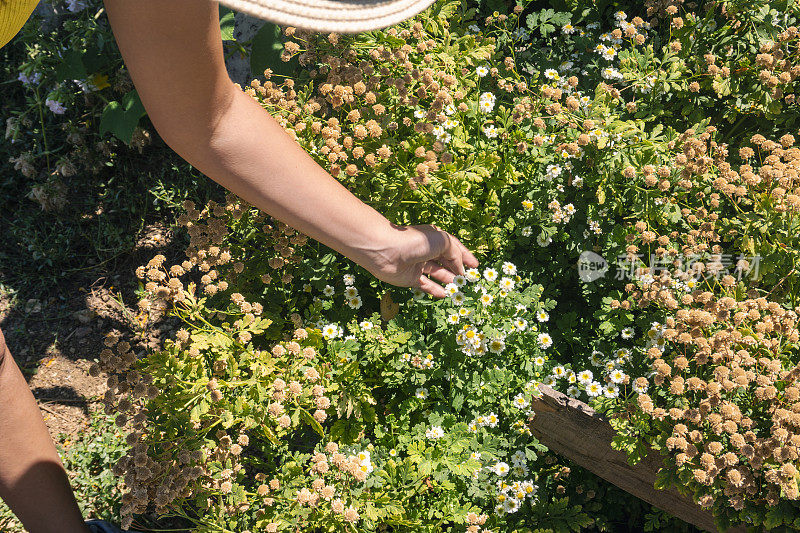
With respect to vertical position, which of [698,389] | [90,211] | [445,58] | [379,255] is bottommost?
[90,211]

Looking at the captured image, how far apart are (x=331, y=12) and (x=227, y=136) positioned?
588 mm

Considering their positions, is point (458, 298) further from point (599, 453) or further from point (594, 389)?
point (599, 453)

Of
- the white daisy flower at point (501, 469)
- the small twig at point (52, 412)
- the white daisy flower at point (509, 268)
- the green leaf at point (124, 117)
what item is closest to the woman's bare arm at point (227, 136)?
the white daisy flower at point (509, 268)

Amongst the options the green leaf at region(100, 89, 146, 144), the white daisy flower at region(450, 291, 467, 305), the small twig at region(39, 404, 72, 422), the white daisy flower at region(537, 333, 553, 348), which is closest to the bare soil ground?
the small twig at region(39, 404, 72, 422)

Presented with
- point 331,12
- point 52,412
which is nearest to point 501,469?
point 331,12

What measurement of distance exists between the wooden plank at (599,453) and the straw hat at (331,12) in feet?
5.54

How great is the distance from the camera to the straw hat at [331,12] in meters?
0.87

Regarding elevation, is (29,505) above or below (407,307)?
below

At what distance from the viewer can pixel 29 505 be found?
6.75 ft

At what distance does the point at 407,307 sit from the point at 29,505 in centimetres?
155

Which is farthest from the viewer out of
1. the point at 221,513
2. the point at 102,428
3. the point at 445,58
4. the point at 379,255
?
the point at 102,428

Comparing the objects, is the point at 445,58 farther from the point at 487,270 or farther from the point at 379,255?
the point at 379,255

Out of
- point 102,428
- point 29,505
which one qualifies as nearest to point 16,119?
point 102,428

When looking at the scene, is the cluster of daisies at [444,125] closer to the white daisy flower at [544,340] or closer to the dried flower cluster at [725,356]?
the dried flower cluster at [725,356]
